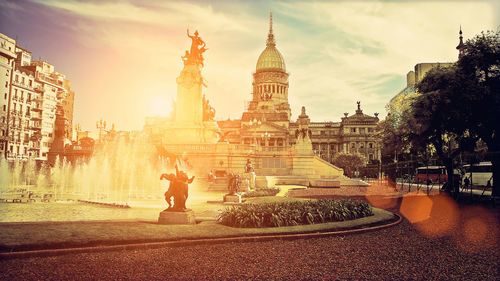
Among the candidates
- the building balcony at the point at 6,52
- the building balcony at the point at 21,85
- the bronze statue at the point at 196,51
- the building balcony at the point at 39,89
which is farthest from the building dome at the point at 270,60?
the bronze statue at the point at 196,51

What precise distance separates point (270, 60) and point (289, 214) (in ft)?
380

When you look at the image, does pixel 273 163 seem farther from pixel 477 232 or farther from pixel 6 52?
pixel 6 52

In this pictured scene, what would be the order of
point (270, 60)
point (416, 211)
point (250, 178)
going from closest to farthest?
point (416, 211), point (250, 178), point (270, 60)

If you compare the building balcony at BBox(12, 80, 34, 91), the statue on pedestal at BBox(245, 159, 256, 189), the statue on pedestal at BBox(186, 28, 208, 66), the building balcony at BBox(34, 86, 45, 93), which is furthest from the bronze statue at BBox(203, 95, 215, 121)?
the building balcony at BBox(34, 86, 45, 93)

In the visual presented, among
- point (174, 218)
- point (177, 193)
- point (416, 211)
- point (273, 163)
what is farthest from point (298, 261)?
point (273, 163)

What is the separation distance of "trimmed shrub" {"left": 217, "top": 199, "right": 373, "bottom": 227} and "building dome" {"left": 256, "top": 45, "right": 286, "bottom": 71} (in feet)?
369

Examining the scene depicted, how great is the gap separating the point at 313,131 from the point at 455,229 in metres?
115

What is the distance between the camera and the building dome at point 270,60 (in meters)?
125

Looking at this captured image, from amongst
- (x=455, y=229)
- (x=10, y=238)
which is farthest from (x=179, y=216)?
(x=455, y=229)

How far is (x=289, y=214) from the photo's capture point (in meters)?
14.2

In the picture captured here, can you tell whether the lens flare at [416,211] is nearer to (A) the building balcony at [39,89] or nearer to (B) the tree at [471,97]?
(B) the tree at [471,97]

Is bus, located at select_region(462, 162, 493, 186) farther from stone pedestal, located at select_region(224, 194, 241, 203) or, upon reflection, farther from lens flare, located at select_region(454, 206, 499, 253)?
stone pedestal, located at select_region(224, 194, 241, 203)

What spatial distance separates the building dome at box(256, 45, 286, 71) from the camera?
12479 centimetres

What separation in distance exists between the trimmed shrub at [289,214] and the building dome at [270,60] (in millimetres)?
112430
